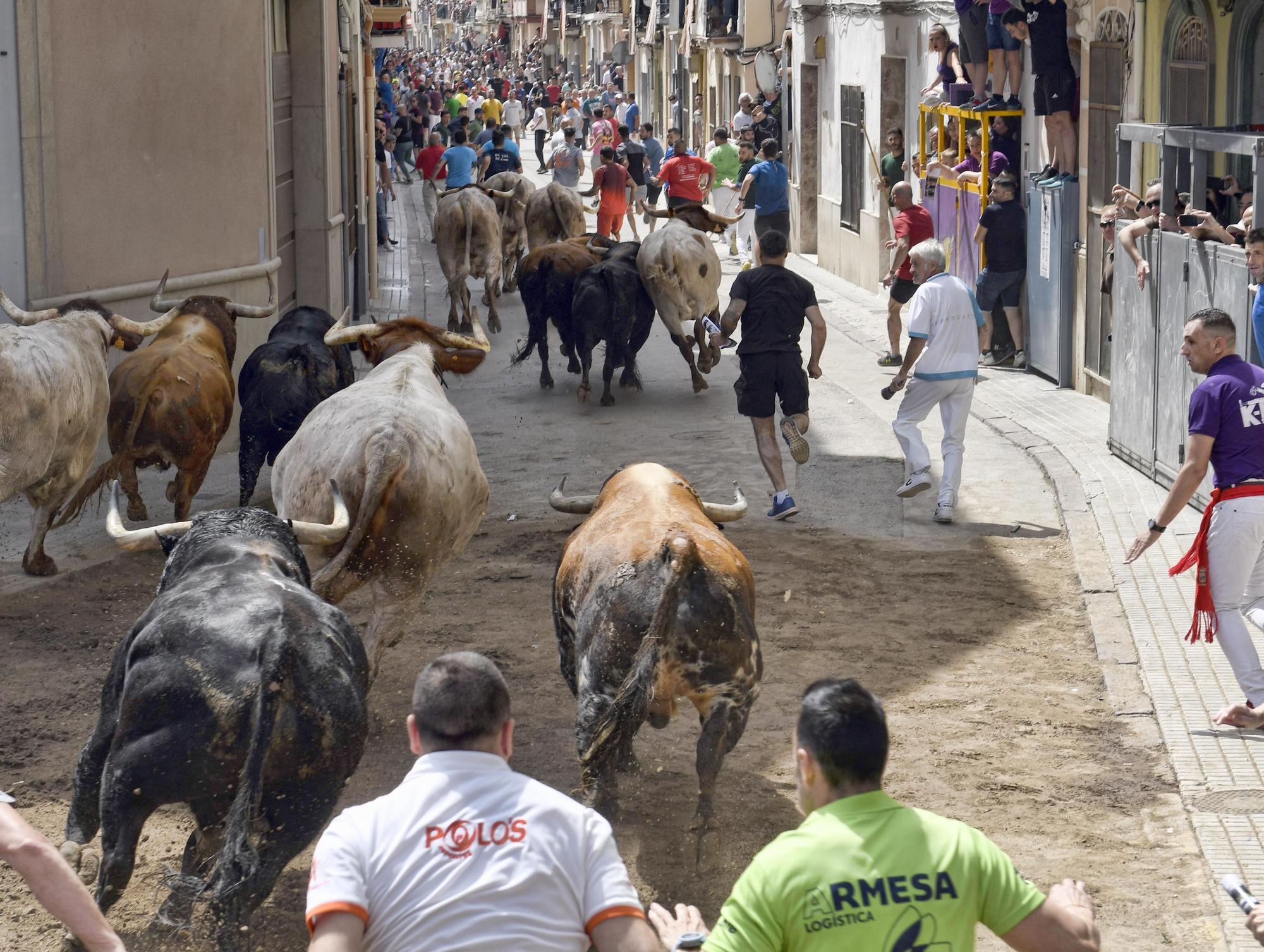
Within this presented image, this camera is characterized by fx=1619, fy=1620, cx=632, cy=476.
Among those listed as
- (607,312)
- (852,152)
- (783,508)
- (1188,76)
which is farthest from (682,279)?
(852,152)

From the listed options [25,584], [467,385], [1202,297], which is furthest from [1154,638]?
[467,385]

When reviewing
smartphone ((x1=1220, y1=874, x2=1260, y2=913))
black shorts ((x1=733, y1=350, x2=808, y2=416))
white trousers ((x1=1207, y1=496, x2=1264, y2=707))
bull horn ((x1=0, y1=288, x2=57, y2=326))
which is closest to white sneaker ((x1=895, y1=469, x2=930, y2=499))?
black shorts ((x1=733, y1=350, x2=808, y2=416))

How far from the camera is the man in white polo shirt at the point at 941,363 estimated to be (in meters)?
10.3

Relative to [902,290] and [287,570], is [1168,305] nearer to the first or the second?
[902,290]

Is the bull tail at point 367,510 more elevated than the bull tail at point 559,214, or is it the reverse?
the bull tail at point 559,214

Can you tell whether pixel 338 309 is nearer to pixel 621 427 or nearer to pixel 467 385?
pixel 467 385

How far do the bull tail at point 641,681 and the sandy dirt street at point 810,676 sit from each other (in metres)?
0.49

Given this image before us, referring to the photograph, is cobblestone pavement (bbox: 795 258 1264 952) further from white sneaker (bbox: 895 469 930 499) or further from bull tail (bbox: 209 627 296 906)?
bull tail (bbox: 209 627 296 906)

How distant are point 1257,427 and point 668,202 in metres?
13.9

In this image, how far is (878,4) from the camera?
20.6 meters

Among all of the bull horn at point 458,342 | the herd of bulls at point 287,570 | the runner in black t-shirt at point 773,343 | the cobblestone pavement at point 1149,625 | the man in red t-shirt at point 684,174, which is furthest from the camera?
the man in red t-shirt at point 684,174

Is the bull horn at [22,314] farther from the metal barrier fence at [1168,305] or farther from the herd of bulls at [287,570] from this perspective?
the metal barrier fence at [1168,305]

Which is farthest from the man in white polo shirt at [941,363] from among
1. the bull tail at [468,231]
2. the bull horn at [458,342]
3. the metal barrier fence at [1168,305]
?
the bull tail at [468,231]

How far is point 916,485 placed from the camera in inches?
415
